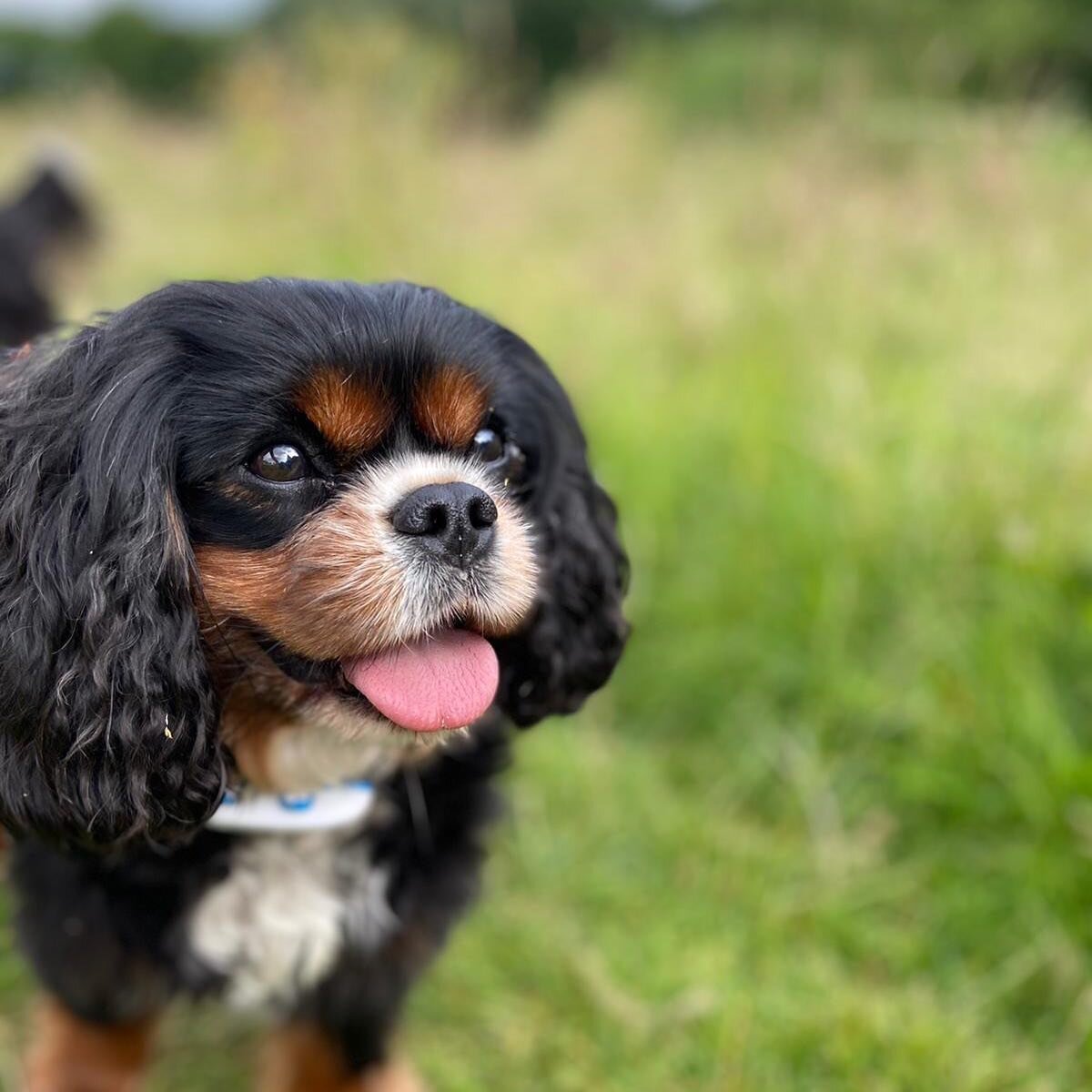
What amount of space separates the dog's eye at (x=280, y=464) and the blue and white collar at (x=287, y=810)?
51 centimetres

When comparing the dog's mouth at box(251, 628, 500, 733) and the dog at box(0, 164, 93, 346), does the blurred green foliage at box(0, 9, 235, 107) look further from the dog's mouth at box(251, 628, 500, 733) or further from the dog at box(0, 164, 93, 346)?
the dog's mouth at box(251, 628, 500, 733)

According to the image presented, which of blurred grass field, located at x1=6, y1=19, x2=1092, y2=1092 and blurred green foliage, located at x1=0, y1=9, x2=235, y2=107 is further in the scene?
blurred green foliage, located at x1=0, y1=9, x2=235, y2=107

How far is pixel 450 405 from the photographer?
1416 mm

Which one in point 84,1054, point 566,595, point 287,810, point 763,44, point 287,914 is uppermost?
point 566,595

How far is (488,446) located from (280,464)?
1.07 feet

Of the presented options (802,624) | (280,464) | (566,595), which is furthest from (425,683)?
(802,624)

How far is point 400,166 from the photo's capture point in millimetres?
5027

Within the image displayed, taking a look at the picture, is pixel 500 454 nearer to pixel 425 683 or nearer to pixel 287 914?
pixel 425 683

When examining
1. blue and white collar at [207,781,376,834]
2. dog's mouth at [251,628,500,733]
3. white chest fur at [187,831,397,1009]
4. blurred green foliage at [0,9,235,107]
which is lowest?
blurred green foliage at [0,9,235,107]

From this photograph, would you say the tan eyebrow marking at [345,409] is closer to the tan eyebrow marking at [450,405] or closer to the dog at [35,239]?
the tan eyebrow marking at [450,405]

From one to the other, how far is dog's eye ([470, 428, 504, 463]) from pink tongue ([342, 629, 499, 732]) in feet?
0.85

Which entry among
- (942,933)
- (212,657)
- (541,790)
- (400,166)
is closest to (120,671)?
(212,657)

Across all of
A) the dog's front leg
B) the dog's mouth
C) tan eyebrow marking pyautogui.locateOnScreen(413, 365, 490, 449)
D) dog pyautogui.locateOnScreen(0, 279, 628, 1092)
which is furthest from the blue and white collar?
tan eyebrow marking pyautogui.locateOnScreen(413, 365, 490, 449)

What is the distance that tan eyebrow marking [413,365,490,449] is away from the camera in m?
1.39
